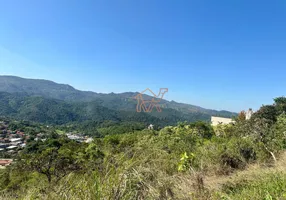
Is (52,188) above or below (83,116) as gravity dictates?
above

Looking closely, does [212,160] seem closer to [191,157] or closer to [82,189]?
[191,157]

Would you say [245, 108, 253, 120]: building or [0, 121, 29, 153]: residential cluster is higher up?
[245, 108, 253, 120]: building

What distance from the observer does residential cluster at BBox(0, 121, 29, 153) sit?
33.0 meters

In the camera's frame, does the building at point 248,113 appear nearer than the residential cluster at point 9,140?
Yes

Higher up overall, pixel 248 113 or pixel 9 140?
pixel 248 113

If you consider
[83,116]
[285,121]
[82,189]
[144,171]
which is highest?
[285,121]

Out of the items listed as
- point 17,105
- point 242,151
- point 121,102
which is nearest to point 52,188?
point 242,151

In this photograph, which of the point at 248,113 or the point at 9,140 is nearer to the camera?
the point at 248,113

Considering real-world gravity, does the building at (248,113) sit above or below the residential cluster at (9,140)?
above

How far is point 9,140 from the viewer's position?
39.0 meters

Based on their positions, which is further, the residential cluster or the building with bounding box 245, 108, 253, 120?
the residential cluster

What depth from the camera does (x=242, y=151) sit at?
389cm

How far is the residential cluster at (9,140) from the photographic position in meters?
33.0

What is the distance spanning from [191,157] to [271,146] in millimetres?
2127
